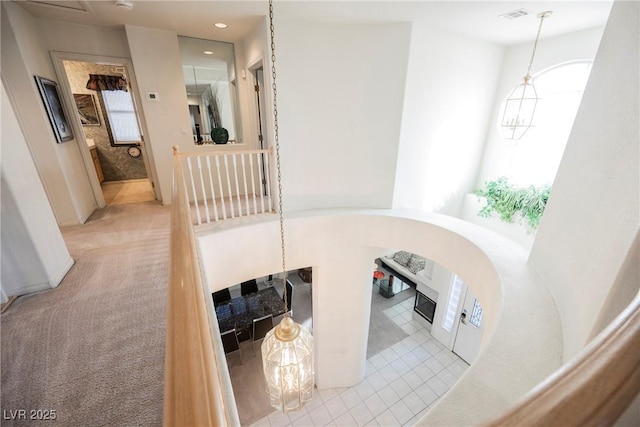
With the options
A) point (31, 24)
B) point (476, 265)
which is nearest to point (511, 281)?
point (476, 265)

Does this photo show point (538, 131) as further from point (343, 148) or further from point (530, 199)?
point (343, 148)

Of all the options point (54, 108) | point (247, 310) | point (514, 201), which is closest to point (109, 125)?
point (54, 108)

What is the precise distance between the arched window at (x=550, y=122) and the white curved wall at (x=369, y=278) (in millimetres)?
1869

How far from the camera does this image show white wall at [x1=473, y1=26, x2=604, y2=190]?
3.75 meters

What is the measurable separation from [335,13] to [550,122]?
3.65 m

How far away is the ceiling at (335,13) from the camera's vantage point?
3.03 meters

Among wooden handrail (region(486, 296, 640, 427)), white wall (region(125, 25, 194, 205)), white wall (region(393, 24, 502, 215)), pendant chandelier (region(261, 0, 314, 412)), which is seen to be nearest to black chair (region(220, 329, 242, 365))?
white wall (region(125, 25, 194, 205))

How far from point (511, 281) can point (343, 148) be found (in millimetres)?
2729

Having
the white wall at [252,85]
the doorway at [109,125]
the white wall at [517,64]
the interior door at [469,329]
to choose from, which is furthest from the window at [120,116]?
the interior door at [469,329]

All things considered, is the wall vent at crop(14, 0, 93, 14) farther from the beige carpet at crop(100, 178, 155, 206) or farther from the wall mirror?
the beige carpet at crop(100, 178, 155, 206)

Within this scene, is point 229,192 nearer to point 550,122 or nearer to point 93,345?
point 93,345

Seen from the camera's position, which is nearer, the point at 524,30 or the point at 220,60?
the point at 524,30

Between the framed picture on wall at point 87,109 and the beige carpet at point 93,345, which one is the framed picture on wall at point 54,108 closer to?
the beige carpet at point 93,345

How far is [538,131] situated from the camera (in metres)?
4.36
